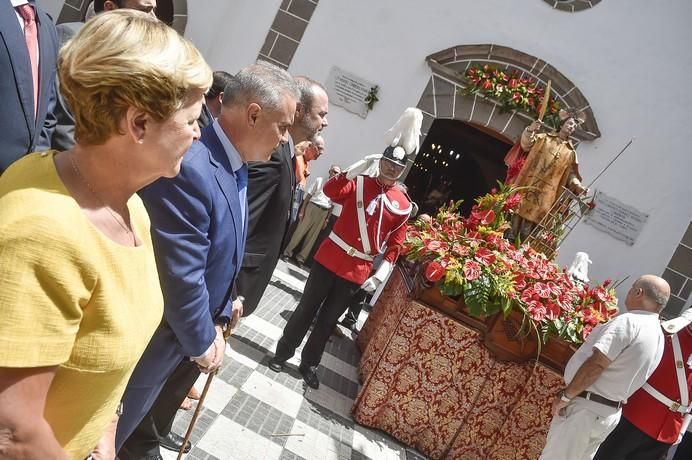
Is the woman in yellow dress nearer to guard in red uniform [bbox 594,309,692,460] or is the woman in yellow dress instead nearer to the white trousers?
the white trousers

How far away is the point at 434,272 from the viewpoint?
3951 millimetres

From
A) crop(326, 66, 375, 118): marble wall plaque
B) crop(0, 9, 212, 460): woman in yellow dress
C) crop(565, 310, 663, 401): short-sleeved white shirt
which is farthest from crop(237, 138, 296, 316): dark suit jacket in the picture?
crop(326, 66, 375, 118): marble wall plaque

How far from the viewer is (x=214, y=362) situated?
204cm

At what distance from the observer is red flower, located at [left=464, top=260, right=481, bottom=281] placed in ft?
12.9

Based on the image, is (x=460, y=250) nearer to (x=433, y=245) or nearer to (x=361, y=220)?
(x=433, y=245)

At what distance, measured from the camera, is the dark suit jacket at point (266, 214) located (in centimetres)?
290

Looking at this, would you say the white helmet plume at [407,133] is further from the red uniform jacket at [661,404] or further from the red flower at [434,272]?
the red uniform jacket at [661,404]

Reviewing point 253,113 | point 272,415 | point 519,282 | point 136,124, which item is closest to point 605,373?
point 519,282

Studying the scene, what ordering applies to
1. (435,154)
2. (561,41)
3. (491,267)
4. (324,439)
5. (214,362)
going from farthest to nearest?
(435,154)
(561,41)
(491,267)
(324,439)
(214,362)

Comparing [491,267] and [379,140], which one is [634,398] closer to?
[491,267]

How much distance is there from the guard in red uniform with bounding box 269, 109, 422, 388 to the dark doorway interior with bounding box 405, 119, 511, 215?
7.33 m

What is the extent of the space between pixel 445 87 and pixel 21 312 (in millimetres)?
8174

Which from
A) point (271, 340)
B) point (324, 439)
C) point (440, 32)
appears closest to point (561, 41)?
point (440, 32)

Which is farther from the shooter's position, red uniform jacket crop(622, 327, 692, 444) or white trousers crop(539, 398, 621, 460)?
red uniform jacket crop(622, 327, 692, 444)
